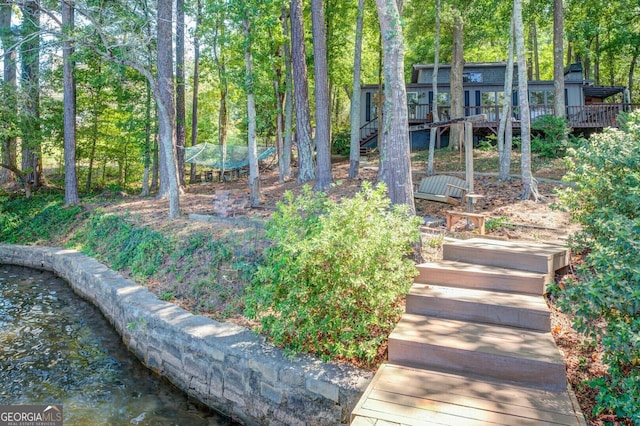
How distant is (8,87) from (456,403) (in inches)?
554

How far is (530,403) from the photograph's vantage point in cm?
254

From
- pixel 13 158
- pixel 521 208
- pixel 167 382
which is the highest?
pixel 13 158

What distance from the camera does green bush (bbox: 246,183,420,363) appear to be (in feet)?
11.2

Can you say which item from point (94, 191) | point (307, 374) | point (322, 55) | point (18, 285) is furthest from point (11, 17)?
point (307, 374)

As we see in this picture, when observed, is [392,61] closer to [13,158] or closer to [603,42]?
[13,158]

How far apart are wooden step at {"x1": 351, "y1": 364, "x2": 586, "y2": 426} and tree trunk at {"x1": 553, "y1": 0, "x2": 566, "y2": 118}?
12.3 metres

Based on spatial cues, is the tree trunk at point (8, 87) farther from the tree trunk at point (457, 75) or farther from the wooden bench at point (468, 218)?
the tree trunk at point (457, 75)

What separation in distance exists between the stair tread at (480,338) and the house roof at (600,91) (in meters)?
18.6

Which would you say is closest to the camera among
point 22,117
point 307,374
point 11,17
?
point 307,374

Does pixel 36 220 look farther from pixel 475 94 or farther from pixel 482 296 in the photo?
pixel 475 94

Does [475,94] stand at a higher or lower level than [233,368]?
higher

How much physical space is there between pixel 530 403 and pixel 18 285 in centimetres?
939

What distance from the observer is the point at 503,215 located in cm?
739

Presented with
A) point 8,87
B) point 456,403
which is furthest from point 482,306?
point 8,87
